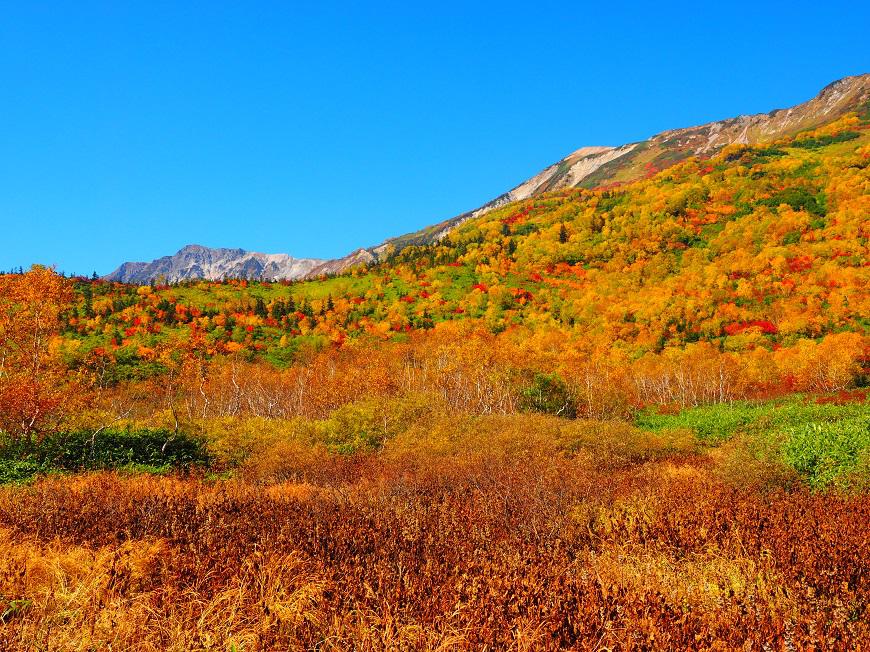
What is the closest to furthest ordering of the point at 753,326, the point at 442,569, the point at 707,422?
the point at 442,569 < the point at 707,422 < the point at 753,326

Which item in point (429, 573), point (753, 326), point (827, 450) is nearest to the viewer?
point (429, 573)

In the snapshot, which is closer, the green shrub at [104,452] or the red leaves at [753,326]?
the green shrub at [104,452]

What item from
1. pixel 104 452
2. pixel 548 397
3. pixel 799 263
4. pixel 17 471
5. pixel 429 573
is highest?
pixel 17 471

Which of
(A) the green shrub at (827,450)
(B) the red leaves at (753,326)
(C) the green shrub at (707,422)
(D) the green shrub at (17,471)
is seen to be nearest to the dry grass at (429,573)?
(A) the green shrub at (827,450)

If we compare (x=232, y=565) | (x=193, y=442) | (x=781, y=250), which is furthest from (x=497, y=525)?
(x=781, y=250)

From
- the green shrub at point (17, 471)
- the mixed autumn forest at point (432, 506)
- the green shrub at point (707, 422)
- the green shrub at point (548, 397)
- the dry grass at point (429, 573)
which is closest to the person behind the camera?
the dry grass at point (429, 573)

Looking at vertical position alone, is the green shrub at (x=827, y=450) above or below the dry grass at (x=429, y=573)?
below

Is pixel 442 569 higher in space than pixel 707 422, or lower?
higher

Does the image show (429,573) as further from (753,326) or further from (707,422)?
(753,326)

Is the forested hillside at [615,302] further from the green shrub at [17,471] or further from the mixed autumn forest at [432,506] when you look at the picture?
the green shrub at [17,471]

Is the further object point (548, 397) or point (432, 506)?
point (548, 397)

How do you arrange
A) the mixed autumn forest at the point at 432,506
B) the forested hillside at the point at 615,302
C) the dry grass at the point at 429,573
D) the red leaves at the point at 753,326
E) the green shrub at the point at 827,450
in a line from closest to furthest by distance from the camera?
the dry grass at the point at 429,573 < the mixed autumn forest at the point at 432,506 < the green shrub at the point at 827,450 < the forested hillside at the point at 615,302 < the red leaves at the point at 753,326

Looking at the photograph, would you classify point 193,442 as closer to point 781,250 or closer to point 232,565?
point 232,565

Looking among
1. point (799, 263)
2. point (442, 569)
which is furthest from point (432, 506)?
point (799, 263)
